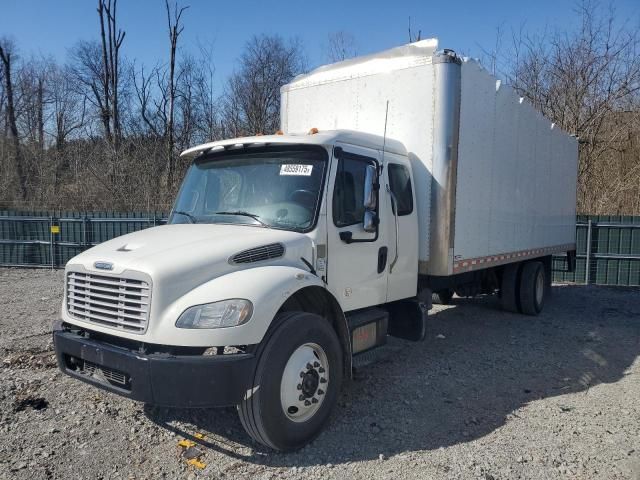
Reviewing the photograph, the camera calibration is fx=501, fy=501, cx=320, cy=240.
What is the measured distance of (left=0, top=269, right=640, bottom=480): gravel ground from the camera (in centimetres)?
370

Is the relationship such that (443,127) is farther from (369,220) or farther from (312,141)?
(312,141)

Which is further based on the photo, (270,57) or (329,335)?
(270,57)

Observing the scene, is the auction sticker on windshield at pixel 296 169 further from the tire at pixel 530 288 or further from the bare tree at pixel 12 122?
the bare tree at pixel 12 122

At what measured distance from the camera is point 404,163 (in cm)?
553

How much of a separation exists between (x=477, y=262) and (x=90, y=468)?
16.0ft

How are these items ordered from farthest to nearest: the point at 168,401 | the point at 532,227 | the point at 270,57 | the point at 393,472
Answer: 1. the point at 270,57
2. the point at 532,227
3. the point at 393,472
4. the point at 168,401

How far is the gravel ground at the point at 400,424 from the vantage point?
12.1 feet

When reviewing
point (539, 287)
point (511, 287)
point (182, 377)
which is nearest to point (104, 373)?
point (182, 377)

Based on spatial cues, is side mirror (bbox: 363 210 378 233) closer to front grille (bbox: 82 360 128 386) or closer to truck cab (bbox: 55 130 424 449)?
truck cab (bbox: 55 130 424 449)

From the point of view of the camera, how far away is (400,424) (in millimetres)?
4457

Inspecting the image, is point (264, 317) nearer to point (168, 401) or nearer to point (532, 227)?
point (168, 401)

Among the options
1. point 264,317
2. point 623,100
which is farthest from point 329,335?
point 623,100

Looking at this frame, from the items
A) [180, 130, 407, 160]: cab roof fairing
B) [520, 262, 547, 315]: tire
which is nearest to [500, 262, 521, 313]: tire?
[520, 262, 547, 315]: tire

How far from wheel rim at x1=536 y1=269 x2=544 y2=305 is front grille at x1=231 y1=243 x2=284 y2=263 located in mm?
6729
